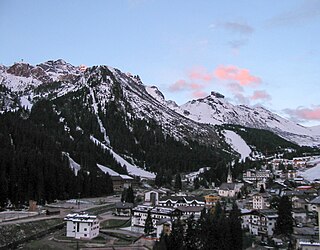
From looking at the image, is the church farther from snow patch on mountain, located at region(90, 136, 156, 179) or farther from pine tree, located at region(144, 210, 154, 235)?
snow patch on mountain, located at region(90, 136, 156, 179)

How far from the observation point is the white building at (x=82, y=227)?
181 feet

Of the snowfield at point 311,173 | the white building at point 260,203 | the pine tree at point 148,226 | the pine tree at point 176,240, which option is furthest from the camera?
the snowfield at point 311,173

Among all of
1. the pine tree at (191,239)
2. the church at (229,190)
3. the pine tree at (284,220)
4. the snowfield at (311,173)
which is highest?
the snowfield at (311,173)

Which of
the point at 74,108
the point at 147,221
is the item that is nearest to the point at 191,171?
the point at 74,108

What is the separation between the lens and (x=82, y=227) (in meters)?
55.7

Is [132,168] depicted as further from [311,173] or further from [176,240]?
[176,240]

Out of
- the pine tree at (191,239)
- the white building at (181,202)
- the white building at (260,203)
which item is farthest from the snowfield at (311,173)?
the pine tree at (191,239)

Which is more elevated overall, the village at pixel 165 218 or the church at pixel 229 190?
the church at pixel 229 190

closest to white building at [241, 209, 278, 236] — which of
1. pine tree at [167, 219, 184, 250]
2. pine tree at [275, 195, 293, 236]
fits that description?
pine tree at [275, 195, 293, 236]

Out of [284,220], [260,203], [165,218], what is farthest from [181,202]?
[284,220]

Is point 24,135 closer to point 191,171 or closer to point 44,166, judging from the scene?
point 44,166

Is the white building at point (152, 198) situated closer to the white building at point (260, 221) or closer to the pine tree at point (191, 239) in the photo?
the white building at point (260, 221)

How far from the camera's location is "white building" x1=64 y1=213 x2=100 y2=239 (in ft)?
181

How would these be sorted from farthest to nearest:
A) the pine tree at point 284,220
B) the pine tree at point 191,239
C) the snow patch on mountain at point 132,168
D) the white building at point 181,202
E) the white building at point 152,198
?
1. the snow patch on mountain at point 132,168
2. the white building at point 152,198
3. the white building at point 181,202
4. the pine tree at point 284,220
5. the pine tree at point 191,239
